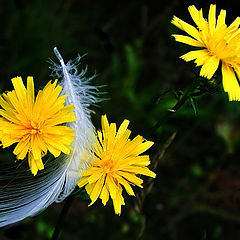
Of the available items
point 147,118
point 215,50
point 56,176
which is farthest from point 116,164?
point 147,118

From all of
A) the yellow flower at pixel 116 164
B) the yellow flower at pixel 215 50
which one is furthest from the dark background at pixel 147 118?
the yellow flower at pixel 116 164

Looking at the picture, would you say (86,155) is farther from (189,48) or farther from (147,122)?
(147,122)

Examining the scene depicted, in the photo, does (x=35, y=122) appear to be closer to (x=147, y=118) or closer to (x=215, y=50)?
(x=215, y=50)

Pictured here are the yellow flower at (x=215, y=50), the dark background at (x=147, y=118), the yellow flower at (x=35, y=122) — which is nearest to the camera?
the yellow flower at (x=35, y=122)

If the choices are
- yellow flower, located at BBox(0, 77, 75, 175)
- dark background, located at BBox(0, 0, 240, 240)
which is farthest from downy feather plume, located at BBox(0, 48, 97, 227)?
dark background, located at BBox(0, 0, 240, 240)

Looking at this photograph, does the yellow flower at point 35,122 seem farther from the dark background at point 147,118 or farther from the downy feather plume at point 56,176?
the dark background at point 147,118

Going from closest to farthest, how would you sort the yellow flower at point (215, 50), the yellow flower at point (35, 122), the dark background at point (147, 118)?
the yellow flower at point (35, 122) → the yellow flower at point (215, 50) → the dark background at point (147, 118)
